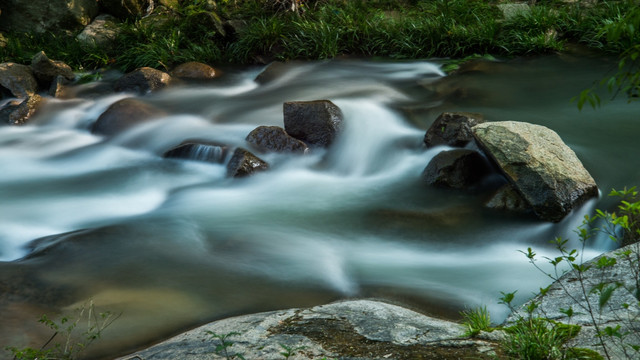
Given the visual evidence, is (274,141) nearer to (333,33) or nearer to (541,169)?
(541,169)

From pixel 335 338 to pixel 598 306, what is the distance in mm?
1510

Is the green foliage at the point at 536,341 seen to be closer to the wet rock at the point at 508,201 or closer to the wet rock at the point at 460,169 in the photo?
the wet rock at the point at 508,201

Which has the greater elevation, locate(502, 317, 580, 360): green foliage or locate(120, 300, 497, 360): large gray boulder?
locate(502, 317, 580, 360): green foliage

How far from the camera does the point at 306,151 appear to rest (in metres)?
7.32

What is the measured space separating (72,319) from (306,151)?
3864 millimetres

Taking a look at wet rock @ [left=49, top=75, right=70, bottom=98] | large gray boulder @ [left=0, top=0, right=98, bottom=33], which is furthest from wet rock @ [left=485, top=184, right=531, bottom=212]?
large gray boulder @ [left=0, top=0, right=98, bottom=33]

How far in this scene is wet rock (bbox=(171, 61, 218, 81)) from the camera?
10.2 m

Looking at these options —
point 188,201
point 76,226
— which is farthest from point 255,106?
point 76,226

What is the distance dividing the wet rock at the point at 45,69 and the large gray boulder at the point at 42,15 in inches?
77.3

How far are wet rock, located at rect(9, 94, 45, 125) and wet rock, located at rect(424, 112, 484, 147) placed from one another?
19.6 feet

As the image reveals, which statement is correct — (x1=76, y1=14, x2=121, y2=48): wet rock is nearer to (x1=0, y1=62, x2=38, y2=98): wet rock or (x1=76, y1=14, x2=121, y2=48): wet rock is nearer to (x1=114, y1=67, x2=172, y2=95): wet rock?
(x1=0, y1=62, x2=38, y2=98): wet rock

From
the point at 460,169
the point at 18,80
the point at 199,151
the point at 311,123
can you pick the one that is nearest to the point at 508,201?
the point at 460,169

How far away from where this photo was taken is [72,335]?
12.1ft

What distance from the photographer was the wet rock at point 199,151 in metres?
7.28
